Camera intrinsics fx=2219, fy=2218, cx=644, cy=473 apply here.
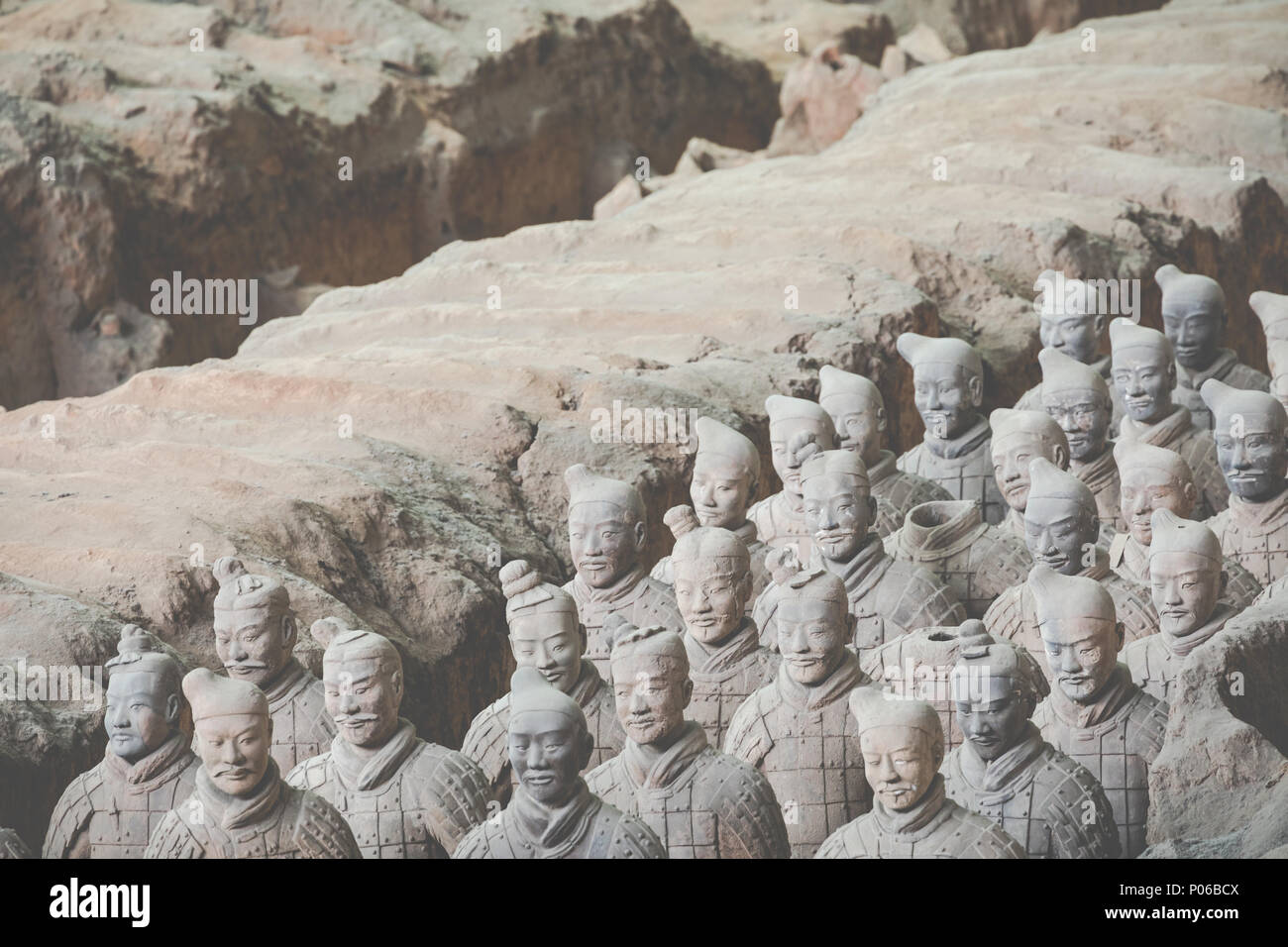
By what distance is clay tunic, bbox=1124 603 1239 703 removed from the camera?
247 inches

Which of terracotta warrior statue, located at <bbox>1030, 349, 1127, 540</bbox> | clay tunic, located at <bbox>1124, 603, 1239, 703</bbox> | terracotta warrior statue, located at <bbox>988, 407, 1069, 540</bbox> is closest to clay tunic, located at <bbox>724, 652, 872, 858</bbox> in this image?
clay tunic, located at <bbox>1124, 603, 1239, 703</bbox>

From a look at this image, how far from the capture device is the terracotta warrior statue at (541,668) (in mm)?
6164

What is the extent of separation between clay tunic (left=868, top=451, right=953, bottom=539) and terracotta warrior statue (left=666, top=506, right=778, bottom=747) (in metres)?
1.44

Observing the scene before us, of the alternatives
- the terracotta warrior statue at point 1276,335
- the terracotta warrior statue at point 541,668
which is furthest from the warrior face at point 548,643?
the terracotta warrior statue at point 1276,335

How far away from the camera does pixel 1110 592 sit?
6645mm

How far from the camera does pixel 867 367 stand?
962 centimetres

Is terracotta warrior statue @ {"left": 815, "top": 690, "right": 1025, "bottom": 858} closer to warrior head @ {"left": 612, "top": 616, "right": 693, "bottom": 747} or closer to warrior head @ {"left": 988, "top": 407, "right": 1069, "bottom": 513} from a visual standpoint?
warrior head @ {"left": 612, "top": 616, "right": 693, "bottom": 747}

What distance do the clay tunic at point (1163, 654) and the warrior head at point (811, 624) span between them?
0.93m

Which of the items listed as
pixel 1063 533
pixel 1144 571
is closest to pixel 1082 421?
pixel 1144 571

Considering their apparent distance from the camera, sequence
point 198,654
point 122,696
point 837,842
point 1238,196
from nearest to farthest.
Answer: point 837,842 < point 122,696 < point 198,654 < point 1238,196

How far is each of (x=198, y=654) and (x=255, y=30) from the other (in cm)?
884

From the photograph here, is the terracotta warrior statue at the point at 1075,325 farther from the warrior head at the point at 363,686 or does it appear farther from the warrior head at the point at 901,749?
the warrior head at the point at 901,749
